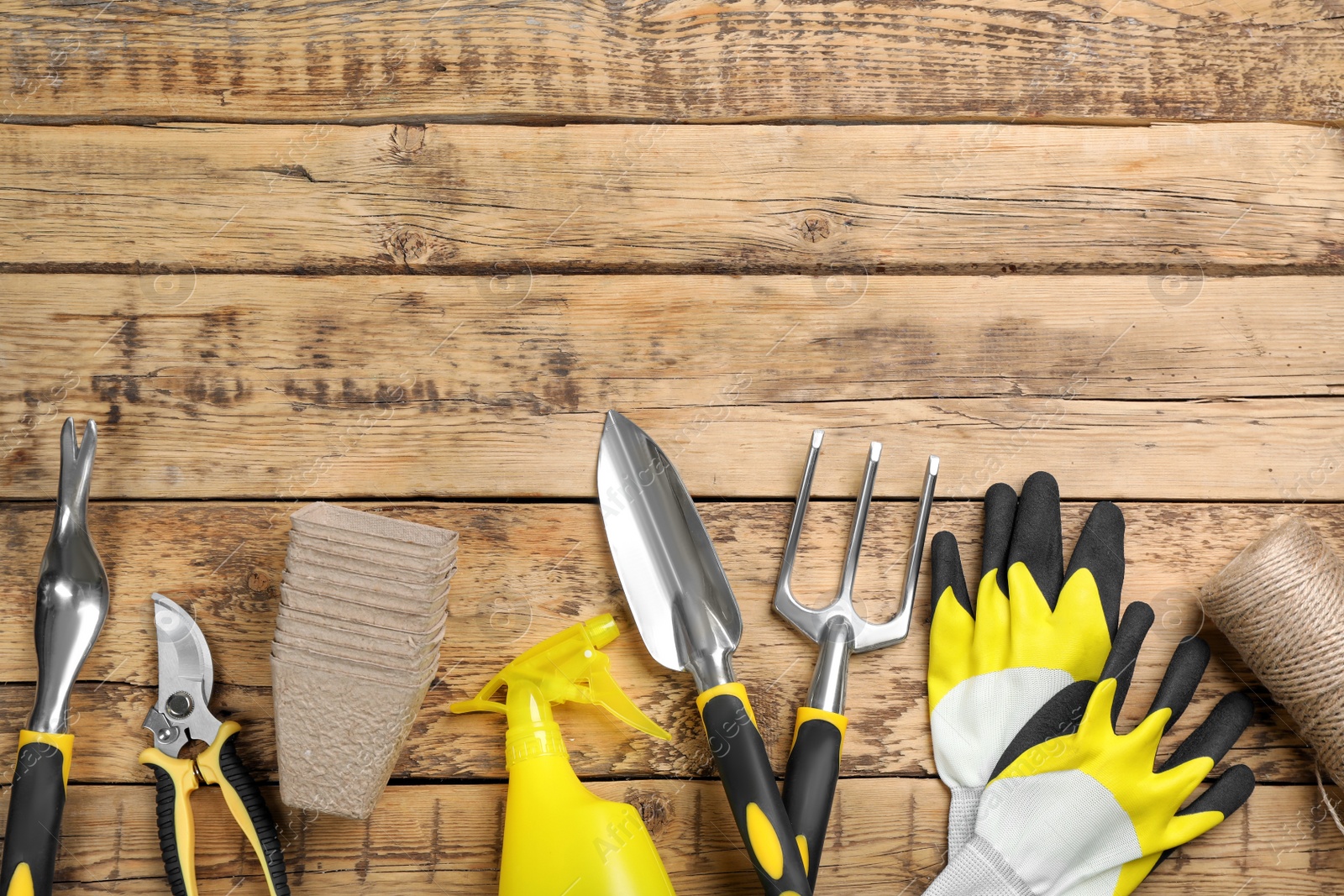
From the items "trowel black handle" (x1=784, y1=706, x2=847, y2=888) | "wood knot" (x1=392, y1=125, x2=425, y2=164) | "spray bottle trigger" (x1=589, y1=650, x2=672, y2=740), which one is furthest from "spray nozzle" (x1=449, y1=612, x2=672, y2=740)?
"wood knot" (x1=392, y1=125, x2=425, y2=164)

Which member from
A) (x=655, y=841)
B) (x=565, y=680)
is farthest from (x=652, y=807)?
(x=565, y=680)

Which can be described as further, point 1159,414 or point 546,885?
point 1159,414

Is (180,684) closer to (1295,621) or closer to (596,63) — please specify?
(596,63)

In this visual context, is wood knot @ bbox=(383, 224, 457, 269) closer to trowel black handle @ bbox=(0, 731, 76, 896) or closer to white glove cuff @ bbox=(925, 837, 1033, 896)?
trowel black handle @ bbox=(0, 731, 76, 896)

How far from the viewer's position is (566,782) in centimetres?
61

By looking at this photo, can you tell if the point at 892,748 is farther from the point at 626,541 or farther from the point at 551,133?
the point at 551,133

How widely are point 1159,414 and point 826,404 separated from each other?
11.7 inches

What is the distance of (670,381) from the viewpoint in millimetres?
706

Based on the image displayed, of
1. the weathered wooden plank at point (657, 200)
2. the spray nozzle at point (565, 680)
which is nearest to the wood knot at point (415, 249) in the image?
the weathered wooden plank at point (657, 200)

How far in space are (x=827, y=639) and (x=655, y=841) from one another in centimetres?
22

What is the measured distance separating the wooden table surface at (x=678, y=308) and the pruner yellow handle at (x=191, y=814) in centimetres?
6

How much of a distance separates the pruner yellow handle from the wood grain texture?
0.21 m

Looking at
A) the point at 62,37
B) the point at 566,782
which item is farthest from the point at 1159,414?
the point at 62,37

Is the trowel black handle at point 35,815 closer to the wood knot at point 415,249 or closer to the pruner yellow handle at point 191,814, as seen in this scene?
the pruner yellow handle at point 191,814
